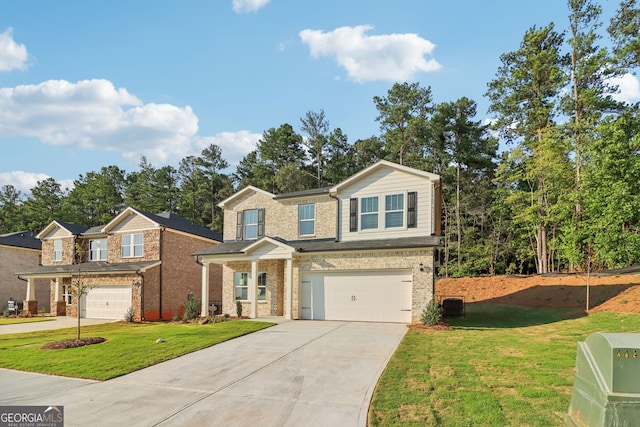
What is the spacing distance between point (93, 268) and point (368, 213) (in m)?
18.5

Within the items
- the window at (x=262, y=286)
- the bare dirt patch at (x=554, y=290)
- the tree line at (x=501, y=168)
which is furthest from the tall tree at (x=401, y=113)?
the window at (x=262, y=286)

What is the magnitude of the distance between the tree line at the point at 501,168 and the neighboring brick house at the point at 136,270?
53.6ft

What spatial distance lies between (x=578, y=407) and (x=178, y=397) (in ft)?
21.0

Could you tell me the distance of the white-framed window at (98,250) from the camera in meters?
27.7

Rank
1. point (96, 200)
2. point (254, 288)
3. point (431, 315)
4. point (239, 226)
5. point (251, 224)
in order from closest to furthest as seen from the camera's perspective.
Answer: point (431, 315) < point (254, 288) < point (251, 224) < point (239, 226) < point (96, 200)

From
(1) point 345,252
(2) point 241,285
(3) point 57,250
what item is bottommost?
(2) point 241,285

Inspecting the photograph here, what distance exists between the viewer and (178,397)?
7129mm

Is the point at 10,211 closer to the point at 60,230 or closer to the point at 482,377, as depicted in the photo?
the point at 60,230

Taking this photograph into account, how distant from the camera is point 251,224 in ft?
70.7

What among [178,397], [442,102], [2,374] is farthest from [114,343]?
[442,102]

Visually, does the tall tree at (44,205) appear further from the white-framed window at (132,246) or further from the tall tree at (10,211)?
the white-framed window at (132,246)

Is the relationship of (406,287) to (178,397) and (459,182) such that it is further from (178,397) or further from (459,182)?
(459,182)

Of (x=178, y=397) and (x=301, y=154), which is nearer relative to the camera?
(x=178, y=397)

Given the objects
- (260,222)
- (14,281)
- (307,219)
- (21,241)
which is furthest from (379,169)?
(21,241)
